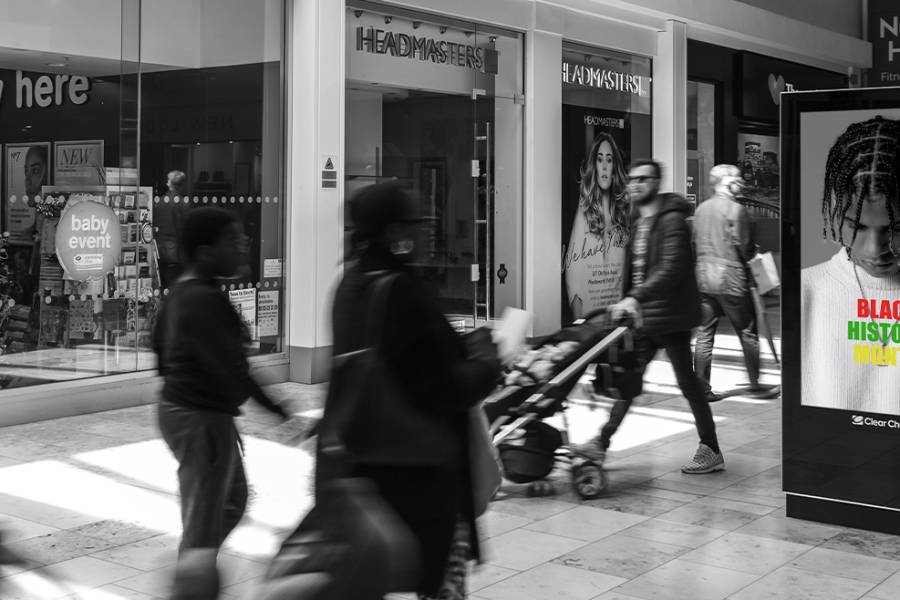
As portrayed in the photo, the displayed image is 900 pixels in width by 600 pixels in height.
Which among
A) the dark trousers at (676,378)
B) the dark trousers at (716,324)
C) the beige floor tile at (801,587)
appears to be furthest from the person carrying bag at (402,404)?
the dark trousers at (716,324)

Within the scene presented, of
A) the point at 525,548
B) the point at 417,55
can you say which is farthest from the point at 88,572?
the point at 417,55

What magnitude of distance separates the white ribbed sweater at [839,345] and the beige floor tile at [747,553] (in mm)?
816

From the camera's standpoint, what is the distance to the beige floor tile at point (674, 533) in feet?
20.2

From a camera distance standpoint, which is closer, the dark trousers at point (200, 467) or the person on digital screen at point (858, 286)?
the dark trousers at point (200, 467)

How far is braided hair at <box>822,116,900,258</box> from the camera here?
609 cm

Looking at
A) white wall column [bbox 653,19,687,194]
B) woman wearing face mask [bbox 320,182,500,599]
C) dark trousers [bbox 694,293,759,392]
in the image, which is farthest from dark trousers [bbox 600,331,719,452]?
white wall column [bbox 653,19,687,194]

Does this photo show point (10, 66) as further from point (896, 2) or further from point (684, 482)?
point (896, 2)

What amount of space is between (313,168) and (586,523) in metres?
5.73

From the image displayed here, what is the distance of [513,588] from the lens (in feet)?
17.5

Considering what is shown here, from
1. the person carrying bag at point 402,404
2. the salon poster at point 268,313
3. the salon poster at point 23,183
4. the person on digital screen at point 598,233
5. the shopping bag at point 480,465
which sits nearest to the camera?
the person carrying bag at point 402,404

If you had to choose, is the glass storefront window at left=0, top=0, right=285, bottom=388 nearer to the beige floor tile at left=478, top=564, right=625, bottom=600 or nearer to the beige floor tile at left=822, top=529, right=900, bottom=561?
the beige floor tile at left=478, top=564, right=625, bottom=600

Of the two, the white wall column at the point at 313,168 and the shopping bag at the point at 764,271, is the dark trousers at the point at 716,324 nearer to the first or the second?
the shopping bag at the point at 764,271

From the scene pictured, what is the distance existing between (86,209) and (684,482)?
18.0 ft

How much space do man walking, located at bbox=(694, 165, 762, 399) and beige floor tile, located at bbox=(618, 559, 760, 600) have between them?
4879 millimetres
